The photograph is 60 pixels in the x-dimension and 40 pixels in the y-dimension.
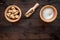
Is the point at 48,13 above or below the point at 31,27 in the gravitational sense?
above

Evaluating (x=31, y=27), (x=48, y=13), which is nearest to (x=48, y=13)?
(x=48, y=13)

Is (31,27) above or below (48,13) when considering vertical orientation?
below

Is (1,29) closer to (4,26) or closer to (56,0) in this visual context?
(4,26)

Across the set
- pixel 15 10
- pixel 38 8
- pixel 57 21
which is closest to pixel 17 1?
pixel 15 10

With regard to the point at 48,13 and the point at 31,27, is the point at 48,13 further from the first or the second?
the point at 31,27

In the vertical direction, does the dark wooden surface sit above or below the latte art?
below

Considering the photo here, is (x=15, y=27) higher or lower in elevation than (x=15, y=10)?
lower

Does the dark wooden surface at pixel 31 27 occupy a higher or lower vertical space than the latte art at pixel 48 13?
lower

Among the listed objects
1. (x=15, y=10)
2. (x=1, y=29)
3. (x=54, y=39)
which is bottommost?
(x=54, y=39)
